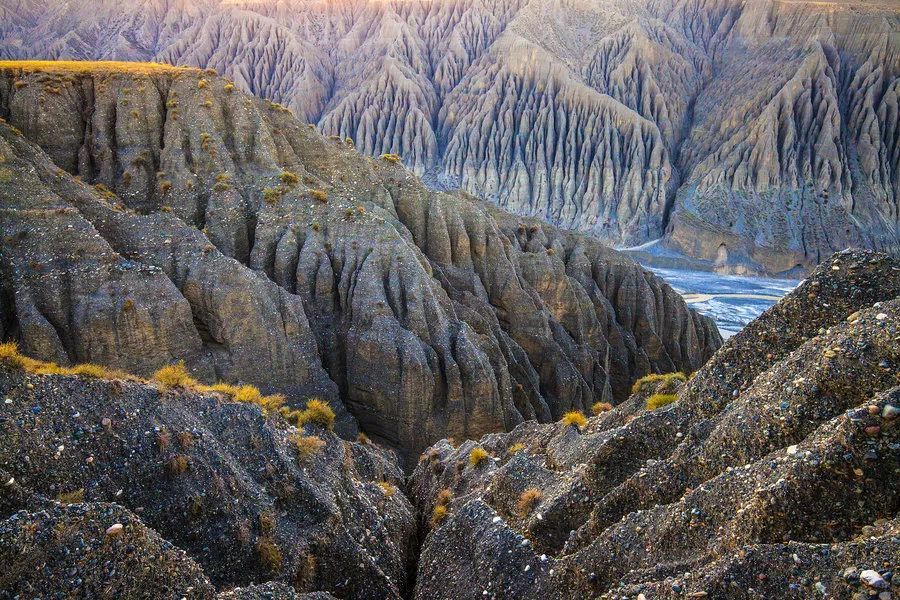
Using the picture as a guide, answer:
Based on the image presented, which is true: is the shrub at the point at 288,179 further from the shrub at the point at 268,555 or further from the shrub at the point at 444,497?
the shrub at the point at 268,555

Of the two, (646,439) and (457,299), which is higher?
(646,439)

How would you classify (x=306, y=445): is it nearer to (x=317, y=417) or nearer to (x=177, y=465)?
(x=317, y=417)

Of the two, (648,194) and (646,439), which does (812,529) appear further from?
(648,194)

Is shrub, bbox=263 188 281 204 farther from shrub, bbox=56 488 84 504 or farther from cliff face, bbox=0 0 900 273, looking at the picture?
cliff face, bbox=0 0 900 273

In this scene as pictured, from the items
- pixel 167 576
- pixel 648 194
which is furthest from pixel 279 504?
pixel 648 194

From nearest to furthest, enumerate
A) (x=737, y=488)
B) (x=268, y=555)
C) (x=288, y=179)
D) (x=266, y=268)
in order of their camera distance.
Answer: (x=737, y=488)
(x=268, y=555)
(x=266, y=268)
(x=288, y=179)

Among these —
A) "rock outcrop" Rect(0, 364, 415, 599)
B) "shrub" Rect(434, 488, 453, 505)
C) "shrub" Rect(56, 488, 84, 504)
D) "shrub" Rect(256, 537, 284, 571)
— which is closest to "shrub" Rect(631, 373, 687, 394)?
"shrub" Rect(434, 488, 453, 505)

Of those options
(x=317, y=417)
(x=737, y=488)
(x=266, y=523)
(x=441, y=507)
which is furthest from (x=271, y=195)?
(x=737, y=488)
